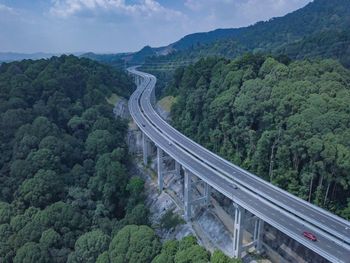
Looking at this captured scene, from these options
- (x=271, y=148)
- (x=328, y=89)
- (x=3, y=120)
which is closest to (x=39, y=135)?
(x=3, y=120)

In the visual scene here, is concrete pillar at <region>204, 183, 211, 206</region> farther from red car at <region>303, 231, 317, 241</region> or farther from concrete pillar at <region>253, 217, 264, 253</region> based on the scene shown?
red car at <region>303, 231, 317, 241</region>

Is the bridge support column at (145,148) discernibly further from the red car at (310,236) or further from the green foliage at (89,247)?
the red car at (310,236)

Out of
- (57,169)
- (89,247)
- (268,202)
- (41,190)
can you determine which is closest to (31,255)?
(89,247)

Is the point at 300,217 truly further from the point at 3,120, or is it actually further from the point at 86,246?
the point at 3,120

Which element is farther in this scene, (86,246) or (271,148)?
(271,148)

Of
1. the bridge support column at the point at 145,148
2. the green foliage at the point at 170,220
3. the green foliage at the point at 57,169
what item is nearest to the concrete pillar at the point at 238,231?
the green foliage at the point at 170,220

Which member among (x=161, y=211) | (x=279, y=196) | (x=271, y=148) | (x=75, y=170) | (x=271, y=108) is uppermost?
(x=271, y=108)

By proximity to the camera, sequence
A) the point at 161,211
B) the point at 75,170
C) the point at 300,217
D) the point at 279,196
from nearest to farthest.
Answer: the point at 300,217, the point at 279,196, the point at 161,211, the point at 75,170
